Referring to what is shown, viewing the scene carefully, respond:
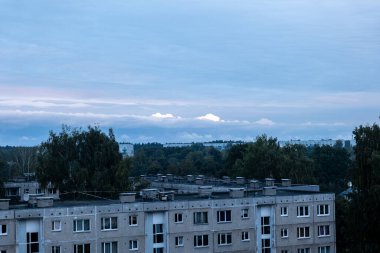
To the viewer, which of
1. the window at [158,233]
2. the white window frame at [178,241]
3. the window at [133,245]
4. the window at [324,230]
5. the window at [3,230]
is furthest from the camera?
the window at [324,230]

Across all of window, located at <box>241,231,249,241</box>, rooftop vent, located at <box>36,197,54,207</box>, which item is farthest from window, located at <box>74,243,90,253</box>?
window, located at <box>241,231,249,241</box>

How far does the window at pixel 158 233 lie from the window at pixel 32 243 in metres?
10.5

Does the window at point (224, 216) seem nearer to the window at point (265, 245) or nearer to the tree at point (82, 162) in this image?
the window at point (265, 245)

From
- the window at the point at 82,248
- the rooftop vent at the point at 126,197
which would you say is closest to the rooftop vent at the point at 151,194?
the rooftop vent at the point at 126,197

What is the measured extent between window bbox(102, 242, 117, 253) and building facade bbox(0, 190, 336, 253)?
51mm

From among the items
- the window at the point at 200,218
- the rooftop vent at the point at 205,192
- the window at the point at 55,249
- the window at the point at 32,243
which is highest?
the rooftop vent at the point at 205,192

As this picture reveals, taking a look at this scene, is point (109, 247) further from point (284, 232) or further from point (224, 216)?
point (284, 232)

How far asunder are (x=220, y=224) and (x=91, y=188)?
27.7 m

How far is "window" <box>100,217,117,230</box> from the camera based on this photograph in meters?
55.9

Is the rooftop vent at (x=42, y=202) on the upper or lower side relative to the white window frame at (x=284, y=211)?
upper

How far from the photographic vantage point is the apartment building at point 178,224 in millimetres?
53188

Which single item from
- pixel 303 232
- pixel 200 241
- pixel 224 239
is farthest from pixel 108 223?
pixel 303 232

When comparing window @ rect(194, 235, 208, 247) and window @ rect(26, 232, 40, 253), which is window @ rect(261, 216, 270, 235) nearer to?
window @ rect(194, 235, 208, 247)

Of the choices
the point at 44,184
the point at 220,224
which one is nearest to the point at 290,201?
the point at 220,224
